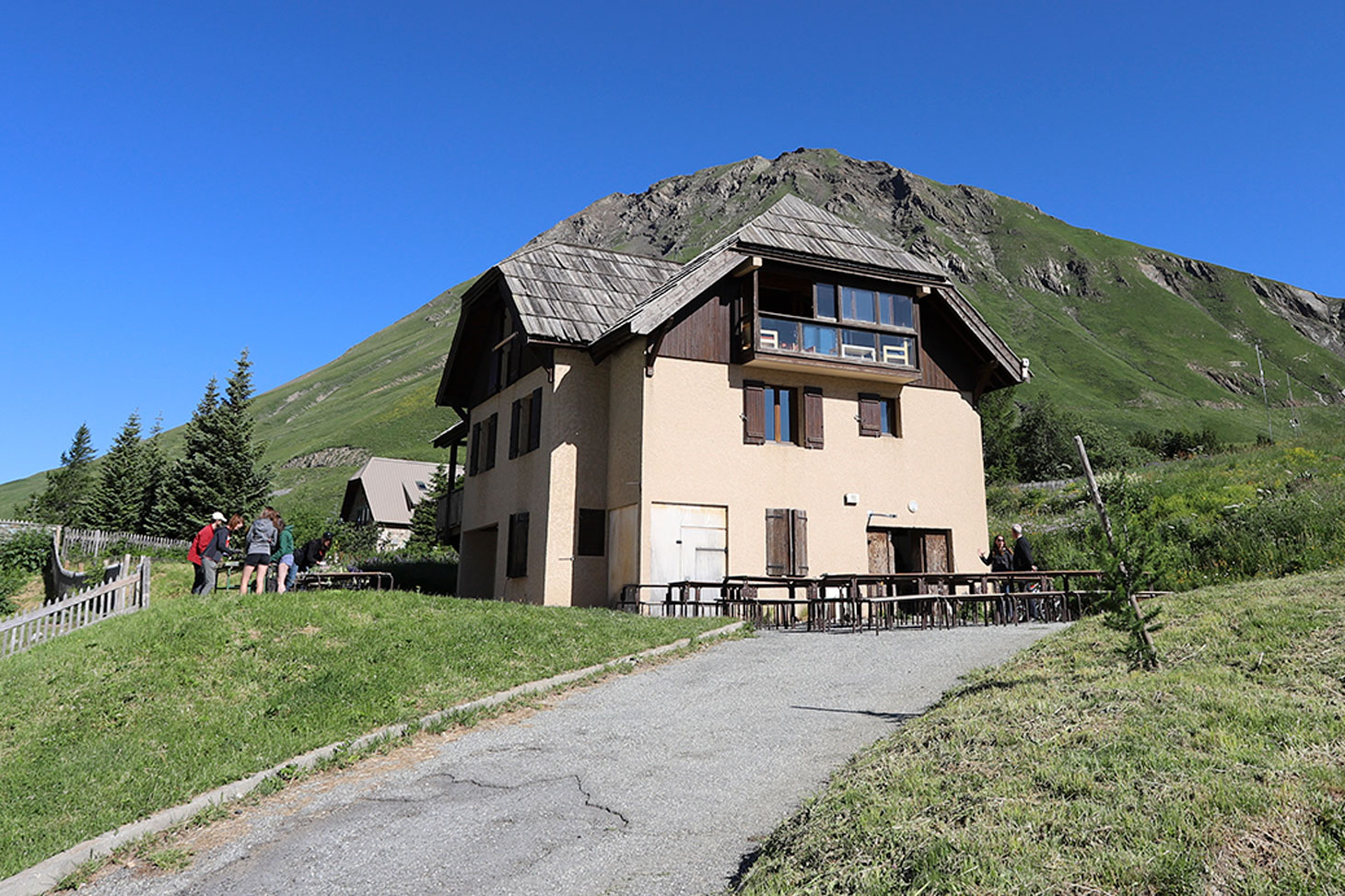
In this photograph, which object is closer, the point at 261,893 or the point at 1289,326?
the point at 261,893

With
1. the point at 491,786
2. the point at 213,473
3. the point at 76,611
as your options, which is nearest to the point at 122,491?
the point at 213,473

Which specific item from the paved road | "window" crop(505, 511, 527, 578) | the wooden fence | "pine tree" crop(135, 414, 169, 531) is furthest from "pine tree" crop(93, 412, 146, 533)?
the paved road

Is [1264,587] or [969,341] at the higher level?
[969,341]

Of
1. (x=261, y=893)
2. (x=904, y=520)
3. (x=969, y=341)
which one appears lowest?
(x=261, y=893)

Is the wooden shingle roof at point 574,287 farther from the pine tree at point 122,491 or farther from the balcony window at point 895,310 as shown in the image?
the pine tree at point 122,491

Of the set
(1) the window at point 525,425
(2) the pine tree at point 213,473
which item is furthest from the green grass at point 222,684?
(2) the pine tree at point 213,473

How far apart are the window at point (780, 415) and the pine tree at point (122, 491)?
36.0 meters

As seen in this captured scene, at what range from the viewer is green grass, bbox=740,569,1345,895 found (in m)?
4.28

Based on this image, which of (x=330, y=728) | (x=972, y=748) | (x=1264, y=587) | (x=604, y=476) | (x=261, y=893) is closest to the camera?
(x=261, y=893)

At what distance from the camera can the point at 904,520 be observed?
22.5 m

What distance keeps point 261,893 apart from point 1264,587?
11227mm

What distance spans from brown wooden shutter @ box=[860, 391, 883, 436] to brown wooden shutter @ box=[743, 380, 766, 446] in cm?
264

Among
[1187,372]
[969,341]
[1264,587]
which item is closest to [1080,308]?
[1187,372]

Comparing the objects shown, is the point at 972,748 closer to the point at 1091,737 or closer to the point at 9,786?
the point at 1091,737
